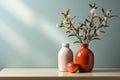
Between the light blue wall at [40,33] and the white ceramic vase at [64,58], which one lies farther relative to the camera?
the light blue wall at [40,33]

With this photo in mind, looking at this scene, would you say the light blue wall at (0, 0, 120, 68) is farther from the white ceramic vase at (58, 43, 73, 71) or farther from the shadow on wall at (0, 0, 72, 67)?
the white ceramic vase at (58, 43, 73, 71)

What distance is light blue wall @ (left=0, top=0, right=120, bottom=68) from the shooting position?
2.15 m

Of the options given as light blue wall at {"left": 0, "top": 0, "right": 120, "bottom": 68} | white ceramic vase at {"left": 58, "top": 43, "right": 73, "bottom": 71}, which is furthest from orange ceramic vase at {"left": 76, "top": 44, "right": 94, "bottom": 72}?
light blue wall at {"left": 0, "top": 0, "right": 120, "bottom": 68}

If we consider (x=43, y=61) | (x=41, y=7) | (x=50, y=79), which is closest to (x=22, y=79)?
(x=50, y=79)

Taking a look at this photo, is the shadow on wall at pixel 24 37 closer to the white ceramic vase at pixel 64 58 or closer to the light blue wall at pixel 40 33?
the light blue wall at pixel 40 33

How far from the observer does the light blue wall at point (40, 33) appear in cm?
215

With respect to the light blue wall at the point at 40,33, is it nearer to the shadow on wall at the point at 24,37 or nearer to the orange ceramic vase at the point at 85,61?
the shadow on wall at the point at 24,37

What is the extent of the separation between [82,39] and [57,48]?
0.28 meters

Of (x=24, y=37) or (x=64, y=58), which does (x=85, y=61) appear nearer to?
(x=64, y=58)

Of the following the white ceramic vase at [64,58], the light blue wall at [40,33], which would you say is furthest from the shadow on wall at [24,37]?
the white ceramic vase at [64,58]

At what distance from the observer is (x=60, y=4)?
217cm

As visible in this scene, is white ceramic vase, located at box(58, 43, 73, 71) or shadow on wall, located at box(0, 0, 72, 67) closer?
white ceramic vase, located at box(58, 43, 73, 71)

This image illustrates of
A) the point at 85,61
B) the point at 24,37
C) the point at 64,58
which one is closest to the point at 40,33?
the point at 24,37

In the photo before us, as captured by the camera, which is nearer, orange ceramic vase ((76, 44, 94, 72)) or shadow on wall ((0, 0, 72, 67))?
orange ceramic vase ((76, 44, 94, 72))
